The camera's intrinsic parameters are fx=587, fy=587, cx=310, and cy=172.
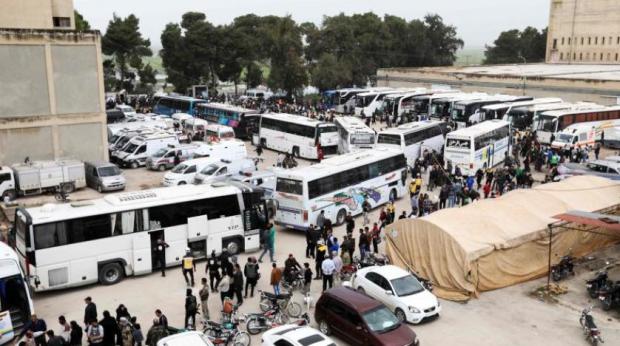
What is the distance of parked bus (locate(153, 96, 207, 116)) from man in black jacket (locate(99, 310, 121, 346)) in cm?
3868

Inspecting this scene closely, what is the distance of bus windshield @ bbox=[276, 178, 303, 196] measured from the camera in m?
21.6

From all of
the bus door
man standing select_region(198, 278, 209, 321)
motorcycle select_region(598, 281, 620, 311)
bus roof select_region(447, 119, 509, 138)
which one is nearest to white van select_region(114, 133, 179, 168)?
bus roof select_region(447, 119, 509, 138)

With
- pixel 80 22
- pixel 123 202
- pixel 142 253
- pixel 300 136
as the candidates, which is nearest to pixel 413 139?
pixel 300 136

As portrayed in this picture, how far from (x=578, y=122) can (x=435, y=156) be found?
44.7ft

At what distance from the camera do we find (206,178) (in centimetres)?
2705

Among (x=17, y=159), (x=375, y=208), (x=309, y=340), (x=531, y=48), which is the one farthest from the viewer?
(x=531, y=48)

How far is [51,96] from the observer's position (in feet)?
98.3

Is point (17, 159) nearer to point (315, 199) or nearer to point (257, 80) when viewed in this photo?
point (315, 199)

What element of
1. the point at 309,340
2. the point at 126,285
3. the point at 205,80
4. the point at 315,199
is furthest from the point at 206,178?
the point at 205,80

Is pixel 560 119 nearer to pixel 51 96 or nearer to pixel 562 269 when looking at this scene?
pixel 562 269

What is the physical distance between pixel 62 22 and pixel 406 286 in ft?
88.2

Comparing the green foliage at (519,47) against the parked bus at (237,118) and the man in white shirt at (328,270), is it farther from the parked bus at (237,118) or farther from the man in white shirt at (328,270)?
the man in white shirt at (328,270)

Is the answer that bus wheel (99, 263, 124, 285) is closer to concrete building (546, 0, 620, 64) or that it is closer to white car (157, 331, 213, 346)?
white car (157, 331, 213, 346)

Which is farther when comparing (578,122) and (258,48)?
(258,48)
